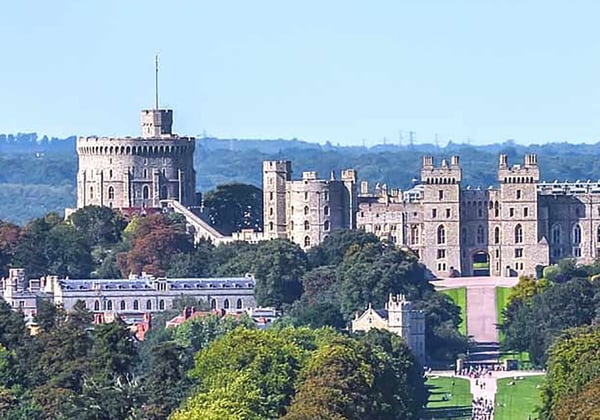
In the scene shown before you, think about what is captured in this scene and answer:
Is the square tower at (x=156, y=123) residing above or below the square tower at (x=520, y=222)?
above

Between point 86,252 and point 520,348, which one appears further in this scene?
point 86,252

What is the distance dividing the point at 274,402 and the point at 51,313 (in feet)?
66.8

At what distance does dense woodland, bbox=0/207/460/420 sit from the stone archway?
353 inches

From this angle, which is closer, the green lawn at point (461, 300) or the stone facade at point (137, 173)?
the green lawn at point (461, 300)

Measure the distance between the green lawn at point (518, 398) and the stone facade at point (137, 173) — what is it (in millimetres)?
42433

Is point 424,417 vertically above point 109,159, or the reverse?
point 109,159

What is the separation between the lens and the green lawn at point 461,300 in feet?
419

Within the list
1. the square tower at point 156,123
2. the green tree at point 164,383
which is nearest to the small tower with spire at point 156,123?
the square tower at point 156,123

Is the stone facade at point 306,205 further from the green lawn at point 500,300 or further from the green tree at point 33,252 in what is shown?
the green tree at point 33,252

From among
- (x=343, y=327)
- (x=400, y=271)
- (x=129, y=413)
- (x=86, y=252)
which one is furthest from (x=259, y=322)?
(x=129, y=413)

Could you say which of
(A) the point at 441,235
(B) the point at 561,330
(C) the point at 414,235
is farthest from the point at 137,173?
→ (B) the point at 561,330

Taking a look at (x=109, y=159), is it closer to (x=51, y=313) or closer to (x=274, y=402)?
(x=51, y=313)

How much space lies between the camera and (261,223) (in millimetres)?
153375

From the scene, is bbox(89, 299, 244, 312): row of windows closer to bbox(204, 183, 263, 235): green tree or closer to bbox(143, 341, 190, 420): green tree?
bbox(204, 183, 263, 235): green tree
